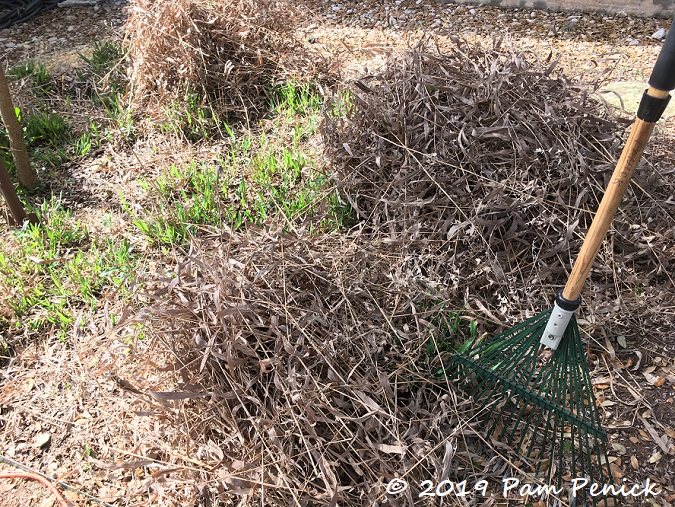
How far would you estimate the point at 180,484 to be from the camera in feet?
5.84

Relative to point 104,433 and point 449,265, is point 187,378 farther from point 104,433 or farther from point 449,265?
point 449,265

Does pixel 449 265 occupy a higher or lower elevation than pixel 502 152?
lower

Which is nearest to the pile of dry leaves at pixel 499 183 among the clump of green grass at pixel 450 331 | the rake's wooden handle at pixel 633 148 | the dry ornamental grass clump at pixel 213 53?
the clump of green grass at pixel 450 331

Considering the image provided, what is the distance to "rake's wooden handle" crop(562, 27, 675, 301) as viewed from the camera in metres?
1.35

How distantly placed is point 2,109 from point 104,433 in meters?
1.74

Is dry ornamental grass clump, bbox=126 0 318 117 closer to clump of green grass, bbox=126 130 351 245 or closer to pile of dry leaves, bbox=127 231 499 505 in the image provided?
clump of green grass, bbox=126 130 351 245

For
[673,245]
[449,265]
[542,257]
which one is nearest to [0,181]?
[449,265]

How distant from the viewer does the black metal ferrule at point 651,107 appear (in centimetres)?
138

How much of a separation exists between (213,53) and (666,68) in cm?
286

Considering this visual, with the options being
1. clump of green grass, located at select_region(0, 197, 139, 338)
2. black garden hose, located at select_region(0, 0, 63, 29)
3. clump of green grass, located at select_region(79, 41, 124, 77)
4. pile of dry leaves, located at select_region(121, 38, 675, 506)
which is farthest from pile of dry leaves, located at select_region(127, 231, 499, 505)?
black garden hose, located at select_region(0, 0, 63, 29)

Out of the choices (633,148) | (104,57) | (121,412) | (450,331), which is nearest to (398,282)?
(450,331)

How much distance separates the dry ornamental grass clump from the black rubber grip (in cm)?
241

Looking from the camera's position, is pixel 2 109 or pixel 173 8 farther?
pixel 173 8

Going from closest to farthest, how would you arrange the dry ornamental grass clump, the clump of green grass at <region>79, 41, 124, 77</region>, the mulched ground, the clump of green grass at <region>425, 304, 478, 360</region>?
1. the mulched ground
2. the clump of green grass at <region>425, 304, 478, 360</region>
3. the dry ornamental grass clump
4. the clump of green grass at <region>79, 41, 124, 77</region>
